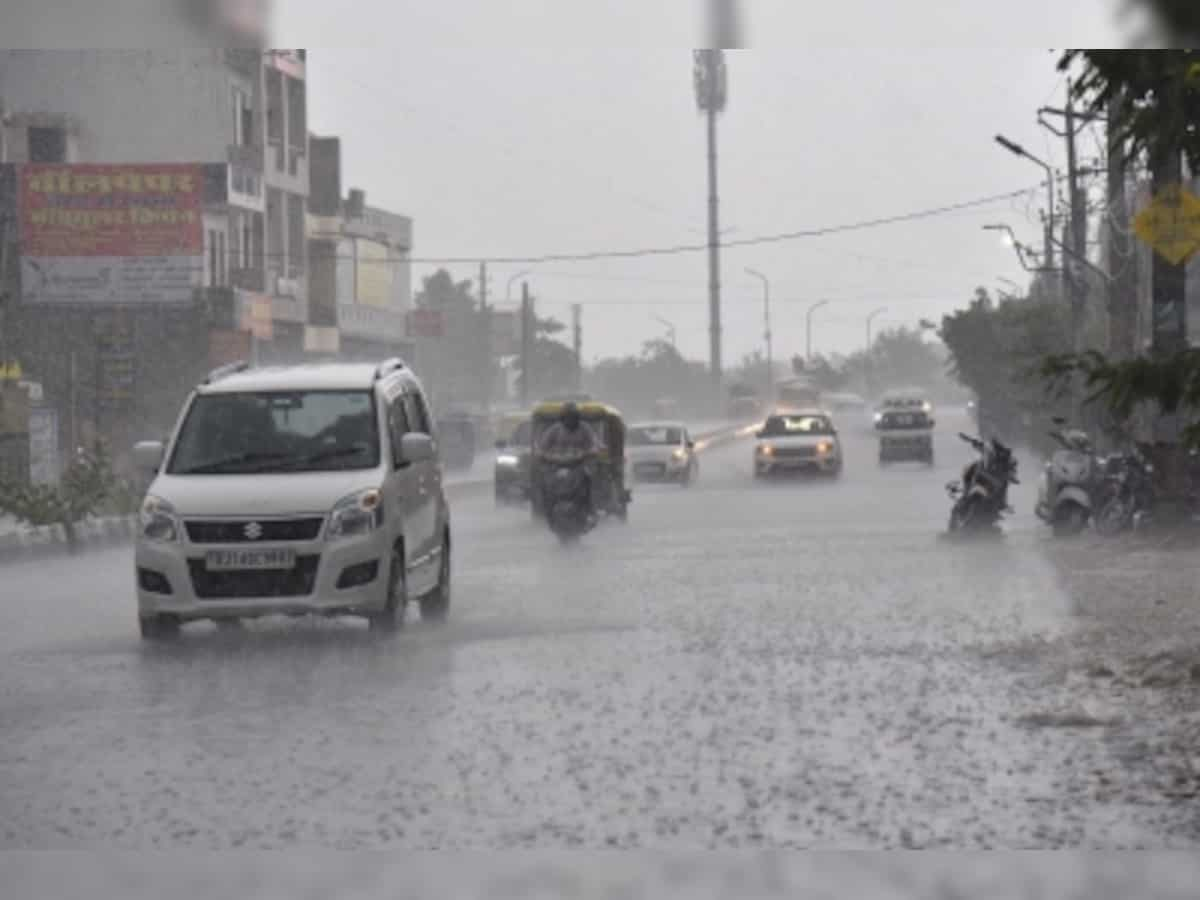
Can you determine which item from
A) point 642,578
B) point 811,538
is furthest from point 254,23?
point 811,538

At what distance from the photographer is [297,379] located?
59.2 ft

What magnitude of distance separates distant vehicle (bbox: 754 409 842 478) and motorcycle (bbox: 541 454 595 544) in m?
25.8

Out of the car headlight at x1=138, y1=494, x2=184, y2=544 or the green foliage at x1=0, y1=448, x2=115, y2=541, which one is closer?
the car headlight at x1=138, y1=494, x2=184, y2=544

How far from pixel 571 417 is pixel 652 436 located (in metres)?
25.4

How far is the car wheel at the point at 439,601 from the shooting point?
743 inches

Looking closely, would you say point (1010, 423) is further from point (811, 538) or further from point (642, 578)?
Answer: point (642, 578)

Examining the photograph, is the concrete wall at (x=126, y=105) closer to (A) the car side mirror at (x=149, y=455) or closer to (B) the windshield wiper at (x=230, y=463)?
(A) the car side mirror at (x=149, y=455)

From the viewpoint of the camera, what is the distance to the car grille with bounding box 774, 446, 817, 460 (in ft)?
177

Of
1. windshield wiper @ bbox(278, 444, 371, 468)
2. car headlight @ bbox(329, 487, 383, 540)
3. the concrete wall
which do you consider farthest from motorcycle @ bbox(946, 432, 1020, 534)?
the concrete wall

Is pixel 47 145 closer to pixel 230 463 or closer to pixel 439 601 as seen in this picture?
pixel 439 601

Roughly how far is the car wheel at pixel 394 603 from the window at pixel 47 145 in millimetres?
42089

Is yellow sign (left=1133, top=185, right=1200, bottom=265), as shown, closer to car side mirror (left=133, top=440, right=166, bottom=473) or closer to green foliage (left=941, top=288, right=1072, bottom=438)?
car side mirror (left=133, top=440, right=166, bottom=473)

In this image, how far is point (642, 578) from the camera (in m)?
23.3

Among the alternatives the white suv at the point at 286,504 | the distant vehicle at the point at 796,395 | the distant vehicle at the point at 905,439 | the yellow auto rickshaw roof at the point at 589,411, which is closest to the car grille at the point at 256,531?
the white suv at the point at 286,504
